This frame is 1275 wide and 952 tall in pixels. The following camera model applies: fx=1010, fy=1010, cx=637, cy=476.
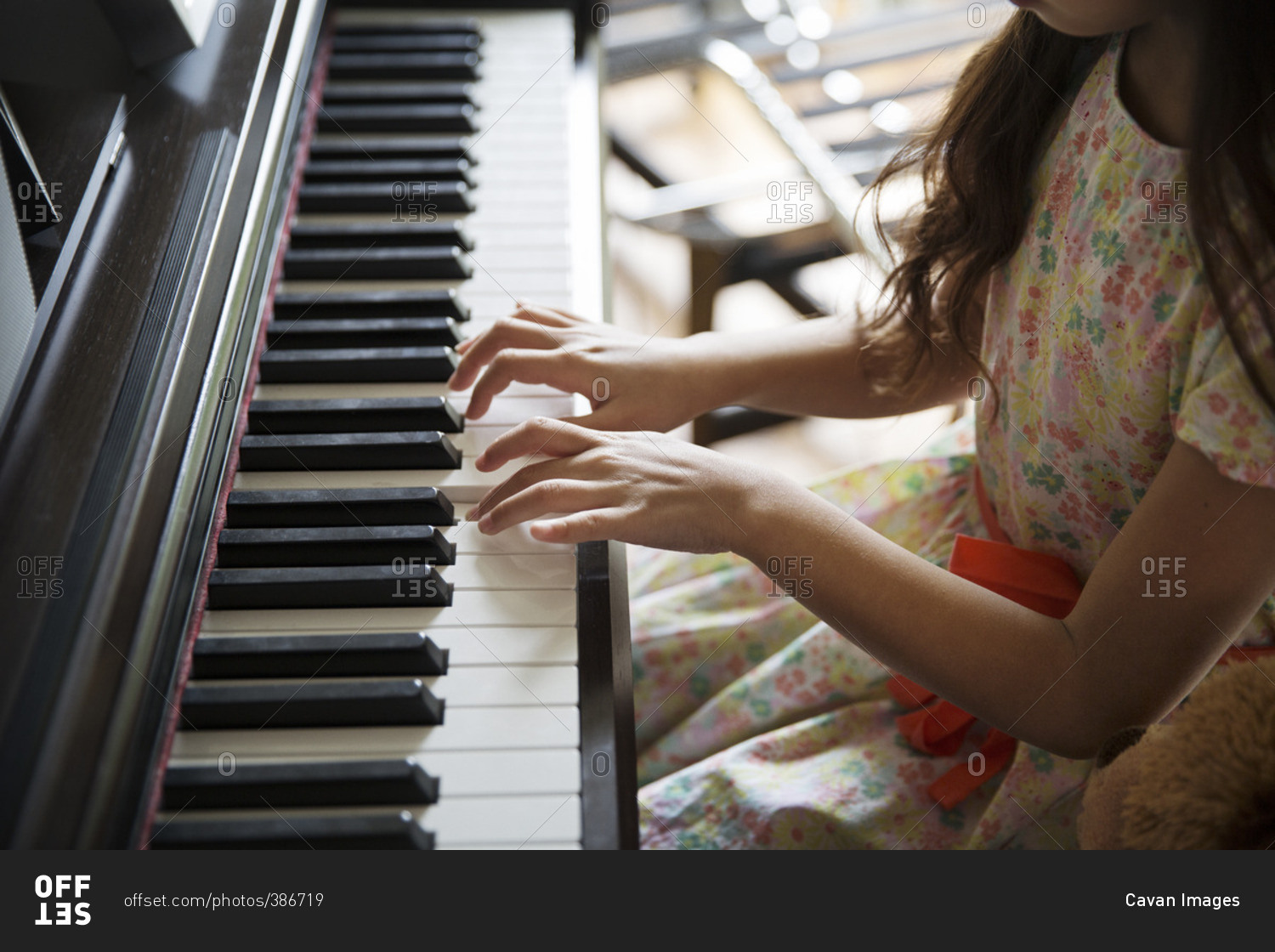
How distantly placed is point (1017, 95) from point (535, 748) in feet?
2.41

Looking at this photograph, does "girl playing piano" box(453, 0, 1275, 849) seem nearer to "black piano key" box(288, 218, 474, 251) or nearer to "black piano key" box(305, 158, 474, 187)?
"black piano key" box(288, 218, 474, 251)

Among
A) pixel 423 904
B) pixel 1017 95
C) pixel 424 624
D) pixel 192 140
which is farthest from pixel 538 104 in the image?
pixel 423 904

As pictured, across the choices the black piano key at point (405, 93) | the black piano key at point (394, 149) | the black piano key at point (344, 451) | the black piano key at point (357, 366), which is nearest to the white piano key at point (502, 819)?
the black piano key at point (344, 451)

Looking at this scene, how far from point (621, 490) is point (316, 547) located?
0.24m

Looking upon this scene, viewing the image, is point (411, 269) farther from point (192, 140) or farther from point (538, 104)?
point (538, 104)

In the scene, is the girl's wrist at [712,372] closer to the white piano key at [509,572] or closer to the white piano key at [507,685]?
the white piano key at [509,572]

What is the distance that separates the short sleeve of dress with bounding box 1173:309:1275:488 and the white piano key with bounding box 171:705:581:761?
473 mm

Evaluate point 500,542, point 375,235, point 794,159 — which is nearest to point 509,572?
point 500,542

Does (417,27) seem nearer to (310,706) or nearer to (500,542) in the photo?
(500,542)

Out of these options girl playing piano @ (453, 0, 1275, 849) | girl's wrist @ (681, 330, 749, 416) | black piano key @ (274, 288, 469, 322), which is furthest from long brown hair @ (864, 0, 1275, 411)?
black piano key @ (274, 288, 469, 322)

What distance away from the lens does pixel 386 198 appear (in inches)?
44.8

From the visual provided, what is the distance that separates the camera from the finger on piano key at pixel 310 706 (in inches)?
27.0

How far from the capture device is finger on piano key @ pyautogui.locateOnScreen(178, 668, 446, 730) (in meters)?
0.69

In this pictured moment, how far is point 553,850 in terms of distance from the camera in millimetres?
636
